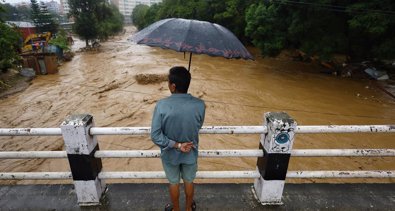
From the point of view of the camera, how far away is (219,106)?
10.7 meters

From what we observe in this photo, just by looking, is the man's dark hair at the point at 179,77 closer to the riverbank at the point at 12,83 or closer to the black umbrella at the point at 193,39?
the black umbrella at the point at 193,39

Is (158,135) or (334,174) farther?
(334,174)

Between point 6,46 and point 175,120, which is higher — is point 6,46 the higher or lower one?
the lower one

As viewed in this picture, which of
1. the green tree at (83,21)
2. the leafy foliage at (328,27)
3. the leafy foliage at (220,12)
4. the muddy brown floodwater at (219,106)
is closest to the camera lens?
the muddy brown floodwater at (219,106)

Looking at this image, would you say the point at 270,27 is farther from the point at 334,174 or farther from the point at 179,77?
the point at 179,77

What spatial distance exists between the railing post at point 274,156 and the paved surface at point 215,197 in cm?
16

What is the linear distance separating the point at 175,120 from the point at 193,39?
0.87m

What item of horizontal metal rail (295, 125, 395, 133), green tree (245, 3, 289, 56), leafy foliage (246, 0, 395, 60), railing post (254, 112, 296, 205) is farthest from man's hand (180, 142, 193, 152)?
green tree (245, 3, 289, 56)

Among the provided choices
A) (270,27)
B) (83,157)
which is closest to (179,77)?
(83,157)

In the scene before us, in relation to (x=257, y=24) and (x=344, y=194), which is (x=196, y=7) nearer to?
(x=257, y=24)

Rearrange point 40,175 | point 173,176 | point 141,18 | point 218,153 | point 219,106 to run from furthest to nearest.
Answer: point 141,18, point 219,106, point 40,175, point 218,153, point 173,176

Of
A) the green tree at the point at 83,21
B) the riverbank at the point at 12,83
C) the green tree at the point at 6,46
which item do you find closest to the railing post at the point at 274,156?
the riverbank at the point at 12,83

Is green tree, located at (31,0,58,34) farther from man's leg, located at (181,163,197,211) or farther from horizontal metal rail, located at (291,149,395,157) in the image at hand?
horizontal metal rail, located at (291,149,395,157)

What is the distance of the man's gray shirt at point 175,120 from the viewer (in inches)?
82.9
